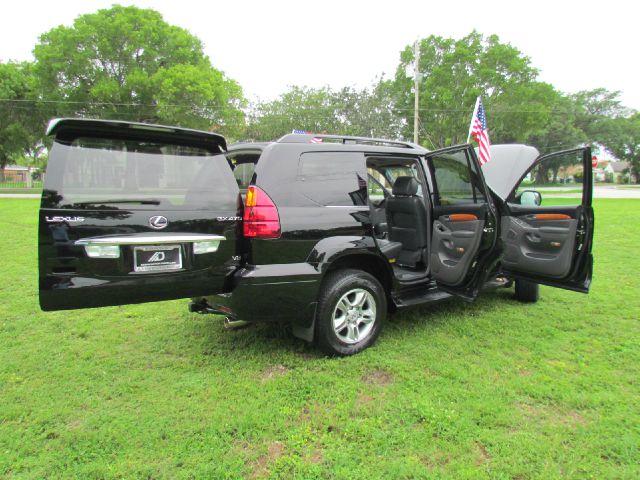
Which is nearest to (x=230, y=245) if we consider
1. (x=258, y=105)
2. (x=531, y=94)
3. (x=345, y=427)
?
(x=345, y=427)

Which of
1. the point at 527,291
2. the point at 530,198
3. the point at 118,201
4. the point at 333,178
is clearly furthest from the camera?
the point at 527,291

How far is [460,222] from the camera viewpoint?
12.9 feet

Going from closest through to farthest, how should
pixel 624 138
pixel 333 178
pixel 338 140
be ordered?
pixel 333 178 → pixel 338 140 → pixel 624 138

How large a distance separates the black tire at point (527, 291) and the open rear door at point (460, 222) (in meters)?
1.29

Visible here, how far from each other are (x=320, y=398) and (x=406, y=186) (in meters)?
2.44

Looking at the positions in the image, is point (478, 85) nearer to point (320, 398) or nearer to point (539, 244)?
point (539, 244)

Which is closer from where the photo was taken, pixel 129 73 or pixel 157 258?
pixel 157 258

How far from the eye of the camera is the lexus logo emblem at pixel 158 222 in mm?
2734

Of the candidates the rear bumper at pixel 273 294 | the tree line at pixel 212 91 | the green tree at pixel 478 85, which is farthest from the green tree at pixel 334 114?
the rear bumper at pixel 273 294

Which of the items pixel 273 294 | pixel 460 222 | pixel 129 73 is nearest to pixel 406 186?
pixel 460 222

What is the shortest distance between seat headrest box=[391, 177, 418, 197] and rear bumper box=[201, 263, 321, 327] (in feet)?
5.52

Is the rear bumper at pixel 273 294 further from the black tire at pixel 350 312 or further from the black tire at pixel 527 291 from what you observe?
the black tire at pixel 527 291

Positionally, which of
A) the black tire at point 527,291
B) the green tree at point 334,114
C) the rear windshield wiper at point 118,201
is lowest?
the black tire at point 527,291

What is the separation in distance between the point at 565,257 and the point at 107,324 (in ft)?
15.2
